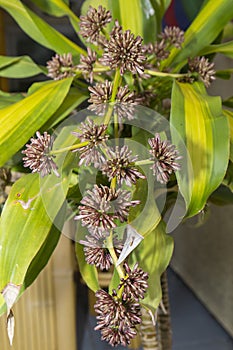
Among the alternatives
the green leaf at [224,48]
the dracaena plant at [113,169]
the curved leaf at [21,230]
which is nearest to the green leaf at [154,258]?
the dracaena plant at [113,169]

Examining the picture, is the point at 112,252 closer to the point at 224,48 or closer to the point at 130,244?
the point at 130,244

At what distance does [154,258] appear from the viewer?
50 cm

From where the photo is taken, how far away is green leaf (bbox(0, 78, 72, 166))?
472 millimetres

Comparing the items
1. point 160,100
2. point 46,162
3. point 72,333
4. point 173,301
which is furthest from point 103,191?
point 173,301

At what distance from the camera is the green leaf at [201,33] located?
0.62 m

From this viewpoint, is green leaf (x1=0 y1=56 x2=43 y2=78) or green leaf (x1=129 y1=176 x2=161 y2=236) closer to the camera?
green leaf (x1=129 y1=176 x2=161 y2=236)

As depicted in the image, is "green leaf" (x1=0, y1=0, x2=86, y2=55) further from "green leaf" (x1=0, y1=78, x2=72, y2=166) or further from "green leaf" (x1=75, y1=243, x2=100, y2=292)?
"green leaf" (x1=75, y1=243, x2=100, y2=292)

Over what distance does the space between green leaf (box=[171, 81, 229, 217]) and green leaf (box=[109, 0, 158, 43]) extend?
0.17 meters

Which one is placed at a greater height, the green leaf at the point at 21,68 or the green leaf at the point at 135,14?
the green leaf at the point at 135,14

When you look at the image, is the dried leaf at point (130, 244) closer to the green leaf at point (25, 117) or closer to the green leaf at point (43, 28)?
the green leaf at point (25, 117)

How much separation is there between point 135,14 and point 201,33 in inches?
3.7

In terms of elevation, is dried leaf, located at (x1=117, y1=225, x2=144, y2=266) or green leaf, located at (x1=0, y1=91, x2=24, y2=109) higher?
green leaf, located at (x1=0, y1=91, x2=24, y2=109)

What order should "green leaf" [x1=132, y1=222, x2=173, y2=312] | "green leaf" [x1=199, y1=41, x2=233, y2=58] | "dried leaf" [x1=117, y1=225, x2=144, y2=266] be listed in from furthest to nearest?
"green leaf" [x1=199, y1=41, x2=233, y2=58] < "green leaf" [x1=132, y1=222, x2=173, y2=312] < "dried leaf" [x1=117, y1=225, x2=144, y2=266]

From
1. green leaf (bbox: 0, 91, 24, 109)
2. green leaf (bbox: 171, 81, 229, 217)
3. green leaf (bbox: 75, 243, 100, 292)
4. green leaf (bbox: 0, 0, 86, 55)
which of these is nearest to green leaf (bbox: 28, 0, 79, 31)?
green leaf (bbox: 0, 0, 86, 55)
